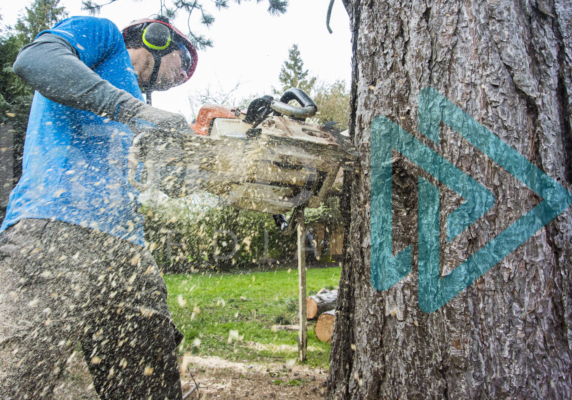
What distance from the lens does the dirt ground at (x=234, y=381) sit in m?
2.16

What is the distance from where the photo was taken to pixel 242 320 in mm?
4219

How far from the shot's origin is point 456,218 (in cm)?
106

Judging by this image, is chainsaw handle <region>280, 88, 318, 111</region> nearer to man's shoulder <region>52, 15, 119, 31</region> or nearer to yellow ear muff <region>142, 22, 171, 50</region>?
yellow ear muff <region>142, 22, 171, 50</region>

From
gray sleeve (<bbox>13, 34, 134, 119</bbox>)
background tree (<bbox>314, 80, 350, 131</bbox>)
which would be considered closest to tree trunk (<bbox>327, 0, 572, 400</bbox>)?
gray sleeve (<bbox>13, 34, 134, 119</bbox>)

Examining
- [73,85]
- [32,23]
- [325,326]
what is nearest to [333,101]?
[32,23]

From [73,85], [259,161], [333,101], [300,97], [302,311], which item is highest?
[333,101]

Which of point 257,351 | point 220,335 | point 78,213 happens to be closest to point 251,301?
point 220,335

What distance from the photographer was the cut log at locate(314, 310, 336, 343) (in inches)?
138

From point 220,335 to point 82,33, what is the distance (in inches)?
118

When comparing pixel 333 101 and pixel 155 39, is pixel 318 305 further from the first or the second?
pixel 333 101

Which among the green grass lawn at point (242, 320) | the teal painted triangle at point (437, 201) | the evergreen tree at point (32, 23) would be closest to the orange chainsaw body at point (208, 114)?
the teal painted triangle at point (437, 201)

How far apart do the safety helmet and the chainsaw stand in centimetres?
71

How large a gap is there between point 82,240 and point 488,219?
1.53m

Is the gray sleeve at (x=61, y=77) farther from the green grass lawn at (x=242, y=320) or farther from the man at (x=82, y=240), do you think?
the green grass lawn at (x=242, y=320)
